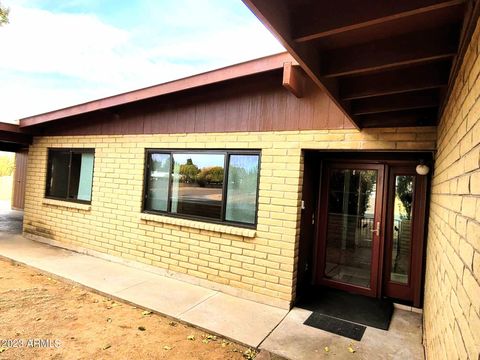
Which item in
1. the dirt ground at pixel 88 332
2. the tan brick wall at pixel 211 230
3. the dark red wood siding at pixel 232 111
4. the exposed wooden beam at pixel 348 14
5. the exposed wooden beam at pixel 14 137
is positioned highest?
the dark red wood siding at pixel 232 111

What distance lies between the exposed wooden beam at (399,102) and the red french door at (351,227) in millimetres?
1724

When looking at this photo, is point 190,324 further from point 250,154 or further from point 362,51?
point 362,51

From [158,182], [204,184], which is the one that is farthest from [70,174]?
[204,184]

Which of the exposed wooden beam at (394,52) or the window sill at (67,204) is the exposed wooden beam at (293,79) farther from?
the window sill at (67,204)

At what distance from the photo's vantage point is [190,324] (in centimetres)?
384

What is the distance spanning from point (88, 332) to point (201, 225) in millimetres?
2144

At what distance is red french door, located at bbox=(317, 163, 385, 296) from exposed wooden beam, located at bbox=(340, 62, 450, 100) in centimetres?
240

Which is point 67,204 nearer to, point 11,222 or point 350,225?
point 11,222

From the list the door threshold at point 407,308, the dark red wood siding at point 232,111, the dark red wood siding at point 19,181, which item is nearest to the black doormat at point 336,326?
the door threshold at point 407,308

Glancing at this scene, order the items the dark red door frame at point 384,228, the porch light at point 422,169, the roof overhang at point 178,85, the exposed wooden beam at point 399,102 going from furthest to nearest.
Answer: the dark red door frame at point 384,228 < the porch light at point 422,169 < the roof overhang at point 178,85 < the exposed wooden beam at point 399,102

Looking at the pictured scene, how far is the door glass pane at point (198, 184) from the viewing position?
5215 millimetres

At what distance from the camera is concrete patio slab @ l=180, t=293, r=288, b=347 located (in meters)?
3.64

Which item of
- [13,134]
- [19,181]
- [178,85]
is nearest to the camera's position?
[178,85]

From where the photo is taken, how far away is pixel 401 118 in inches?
150
